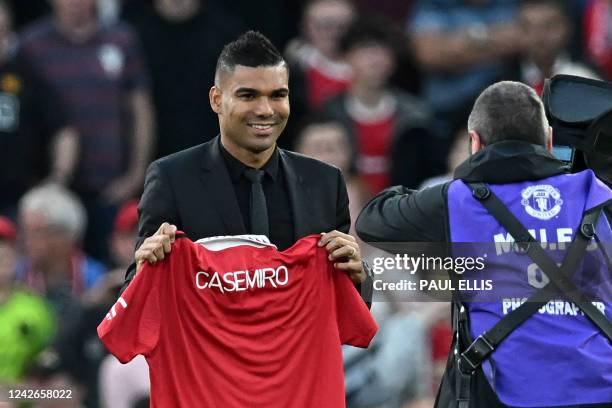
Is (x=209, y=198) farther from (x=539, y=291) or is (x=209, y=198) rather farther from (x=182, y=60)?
(x=182, y=60)

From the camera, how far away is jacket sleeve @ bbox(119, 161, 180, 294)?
232 inches

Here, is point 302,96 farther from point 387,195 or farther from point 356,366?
point 387,195

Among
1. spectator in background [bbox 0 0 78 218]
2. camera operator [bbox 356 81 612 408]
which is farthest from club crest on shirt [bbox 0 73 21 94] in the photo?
camera operator [bbox 356 81 612 408]

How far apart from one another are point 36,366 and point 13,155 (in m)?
2.28

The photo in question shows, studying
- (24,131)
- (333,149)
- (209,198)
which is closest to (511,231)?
(209,198)

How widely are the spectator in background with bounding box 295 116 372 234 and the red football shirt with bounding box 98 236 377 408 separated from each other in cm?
397

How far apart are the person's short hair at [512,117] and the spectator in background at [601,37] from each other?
16.0 feet

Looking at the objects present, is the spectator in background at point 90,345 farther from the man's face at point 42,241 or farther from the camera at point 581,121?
the camera at point 581,121

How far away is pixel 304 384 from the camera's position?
597cm

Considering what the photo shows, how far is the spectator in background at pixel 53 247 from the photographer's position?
972cm

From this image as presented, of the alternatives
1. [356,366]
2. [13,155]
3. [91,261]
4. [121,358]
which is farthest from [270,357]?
[13,155]

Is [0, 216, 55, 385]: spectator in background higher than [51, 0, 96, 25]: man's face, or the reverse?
[51, 0, 96, 25]: man's face

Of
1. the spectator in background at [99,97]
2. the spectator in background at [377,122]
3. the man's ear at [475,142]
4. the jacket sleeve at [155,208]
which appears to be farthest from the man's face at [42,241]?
the man's ear at [475,142]

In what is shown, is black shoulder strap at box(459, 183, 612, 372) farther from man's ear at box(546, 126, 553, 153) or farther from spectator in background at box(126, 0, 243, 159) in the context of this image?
spectator in background at box(126, 0, 243, 159)
